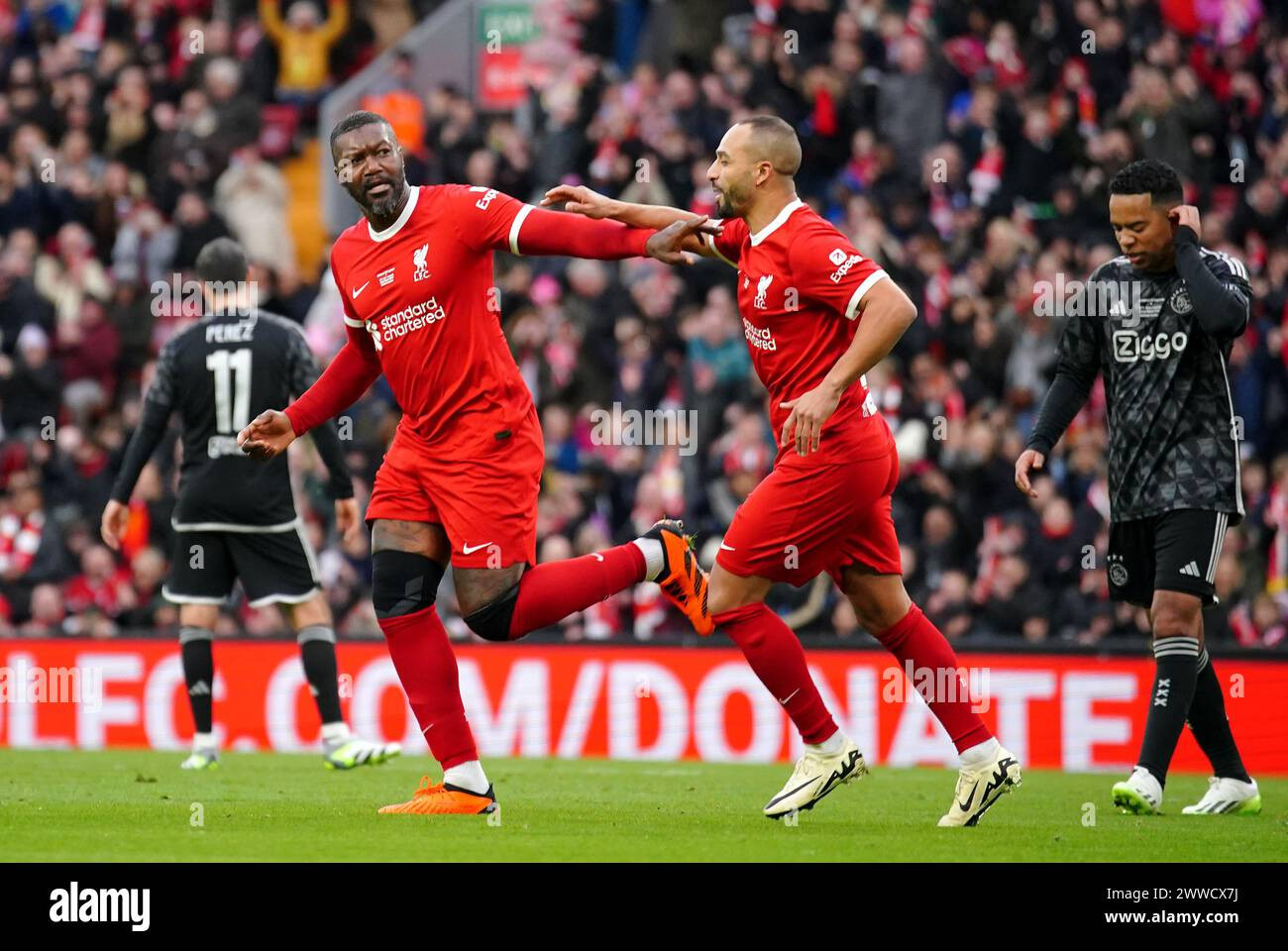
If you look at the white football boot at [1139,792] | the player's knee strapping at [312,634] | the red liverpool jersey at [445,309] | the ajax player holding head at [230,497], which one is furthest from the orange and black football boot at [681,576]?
the player's knee strapping at [312,634]

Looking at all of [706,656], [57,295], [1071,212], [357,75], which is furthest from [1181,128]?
[57,295]

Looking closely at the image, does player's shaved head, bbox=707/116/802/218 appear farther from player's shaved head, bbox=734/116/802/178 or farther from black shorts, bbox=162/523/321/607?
black shorts, bbox=162/523/321/607

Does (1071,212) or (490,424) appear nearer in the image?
(490,424)

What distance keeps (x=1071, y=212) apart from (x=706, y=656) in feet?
16.9

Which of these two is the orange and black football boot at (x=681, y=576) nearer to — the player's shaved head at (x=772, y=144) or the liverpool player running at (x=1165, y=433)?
the liverpool player running at (x=1165, y=433)

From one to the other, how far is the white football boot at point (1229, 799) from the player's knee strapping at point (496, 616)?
3.10m

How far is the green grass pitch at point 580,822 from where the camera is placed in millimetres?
6859

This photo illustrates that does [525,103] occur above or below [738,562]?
above

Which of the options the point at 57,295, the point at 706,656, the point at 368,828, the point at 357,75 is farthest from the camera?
the point at 357,75

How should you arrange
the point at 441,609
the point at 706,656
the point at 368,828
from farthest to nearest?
the point at 441,609
the point at 706,656
the point at 368,828

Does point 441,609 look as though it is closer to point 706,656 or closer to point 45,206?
point 706,656

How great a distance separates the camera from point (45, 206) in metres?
19.6

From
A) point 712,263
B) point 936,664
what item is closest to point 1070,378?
point 936,664

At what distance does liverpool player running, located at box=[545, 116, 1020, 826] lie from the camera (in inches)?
301
